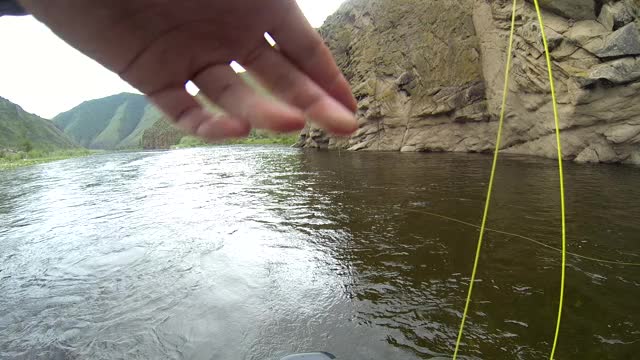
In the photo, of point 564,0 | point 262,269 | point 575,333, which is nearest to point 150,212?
point 262,269

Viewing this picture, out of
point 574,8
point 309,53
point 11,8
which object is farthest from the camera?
point 574,8

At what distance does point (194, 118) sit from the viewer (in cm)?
167

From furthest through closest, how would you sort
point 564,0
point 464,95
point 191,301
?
1. point 464,95
2. point 564,0
3. point 191,301

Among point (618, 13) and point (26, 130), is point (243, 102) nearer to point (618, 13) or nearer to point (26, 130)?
point (618, 13)

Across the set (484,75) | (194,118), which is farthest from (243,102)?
(484,75)

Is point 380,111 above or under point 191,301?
above

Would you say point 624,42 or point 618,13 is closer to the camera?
point 624,42

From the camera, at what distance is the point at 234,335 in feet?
15.5

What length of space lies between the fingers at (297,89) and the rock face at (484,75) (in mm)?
18587

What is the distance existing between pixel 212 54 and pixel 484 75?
2843 centimetres

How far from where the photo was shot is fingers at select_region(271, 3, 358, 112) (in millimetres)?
1799

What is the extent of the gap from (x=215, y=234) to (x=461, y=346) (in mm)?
6749

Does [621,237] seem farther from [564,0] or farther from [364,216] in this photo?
[564,0]

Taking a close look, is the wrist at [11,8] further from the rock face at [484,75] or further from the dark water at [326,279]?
the rock face at [484,75]
